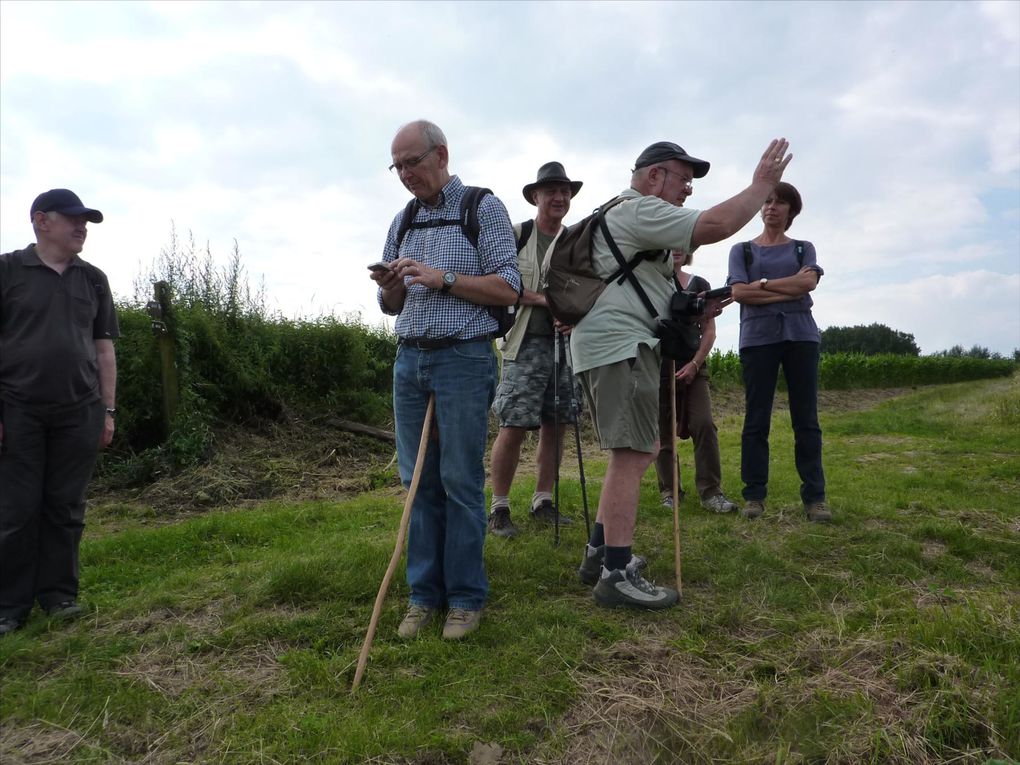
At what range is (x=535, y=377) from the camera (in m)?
5.11

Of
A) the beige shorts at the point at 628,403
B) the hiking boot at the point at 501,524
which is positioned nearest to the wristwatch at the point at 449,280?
the beige shorts at the point at 628,403

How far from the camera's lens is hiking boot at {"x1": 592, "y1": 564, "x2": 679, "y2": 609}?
11.9 feet

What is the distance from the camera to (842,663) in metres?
2.91

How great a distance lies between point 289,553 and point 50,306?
6.81ft

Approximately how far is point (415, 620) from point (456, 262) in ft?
5.65

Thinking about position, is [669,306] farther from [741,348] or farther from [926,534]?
[926,534]

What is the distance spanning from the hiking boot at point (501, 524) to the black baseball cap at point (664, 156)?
2.49 m

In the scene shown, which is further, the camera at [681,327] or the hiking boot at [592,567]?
the hiking boot at [592,567]

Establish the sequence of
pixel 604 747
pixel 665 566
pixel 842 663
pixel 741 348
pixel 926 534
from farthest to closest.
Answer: pixel 741 348
pixel 926 534
pixel 665 566
pixel 842 663
pixel 604 747

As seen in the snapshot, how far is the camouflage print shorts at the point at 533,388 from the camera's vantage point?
5.04m

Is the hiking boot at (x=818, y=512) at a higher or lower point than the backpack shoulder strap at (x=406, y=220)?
lower

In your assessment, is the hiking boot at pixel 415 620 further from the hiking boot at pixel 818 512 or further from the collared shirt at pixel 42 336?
the hiking boot at pixel 818 512

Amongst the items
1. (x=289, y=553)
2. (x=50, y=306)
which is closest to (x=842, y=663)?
(x=289, y=553)

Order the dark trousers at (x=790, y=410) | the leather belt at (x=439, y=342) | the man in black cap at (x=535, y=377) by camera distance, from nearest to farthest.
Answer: the leather belt at (x=439, y=342) < the man in black cap at (x=535, y=377) < the dark trousers at (x=790, y=410)
